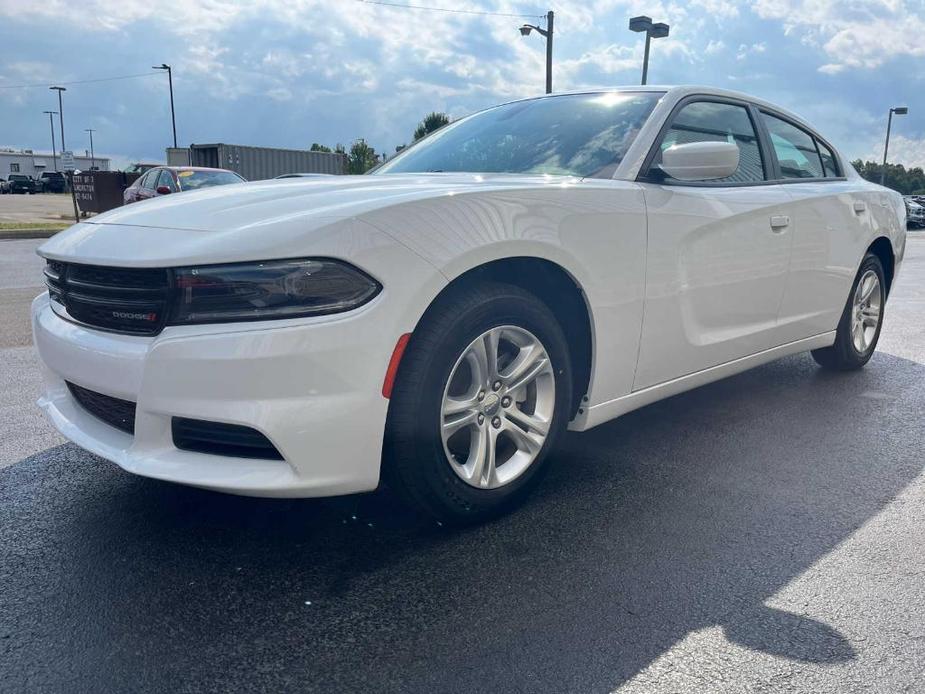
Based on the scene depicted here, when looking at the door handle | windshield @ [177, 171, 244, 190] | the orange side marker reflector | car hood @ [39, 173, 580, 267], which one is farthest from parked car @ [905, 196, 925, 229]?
the orange side marker reflector

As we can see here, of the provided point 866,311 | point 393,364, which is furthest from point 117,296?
point 866,311

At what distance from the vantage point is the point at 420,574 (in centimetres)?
236

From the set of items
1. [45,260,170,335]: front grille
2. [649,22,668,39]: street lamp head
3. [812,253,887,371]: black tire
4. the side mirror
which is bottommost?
[812,253,887,371]: black tire

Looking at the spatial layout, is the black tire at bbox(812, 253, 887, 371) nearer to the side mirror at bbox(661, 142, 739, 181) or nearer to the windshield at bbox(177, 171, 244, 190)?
the side mirror at bbox(661, 142, 739, 181)

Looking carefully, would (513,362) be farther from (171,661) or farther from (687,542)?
(171,661)

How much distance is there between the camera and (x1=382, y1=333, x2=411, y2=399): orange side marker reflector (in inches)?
87.9

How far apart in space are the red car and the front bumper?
13561 mm

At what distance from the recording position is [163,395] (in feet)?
7.09

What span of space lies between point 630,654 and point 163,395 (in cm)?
139

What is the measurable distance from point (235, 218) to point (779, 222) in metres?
2.63

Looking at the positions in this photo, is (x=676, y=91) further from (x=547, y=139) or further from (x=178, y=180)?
(x=178, y=180)

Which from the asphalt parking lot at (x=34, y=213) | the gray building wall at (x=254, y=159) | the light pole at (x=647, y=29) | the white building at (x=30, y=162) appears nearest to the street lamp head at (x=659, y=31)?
the light pole at (x=647, y=29)

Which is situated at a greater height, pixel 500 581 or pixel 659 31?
pixel 659 31

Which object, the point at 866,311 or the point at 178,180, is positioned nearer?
the point at 866,311
